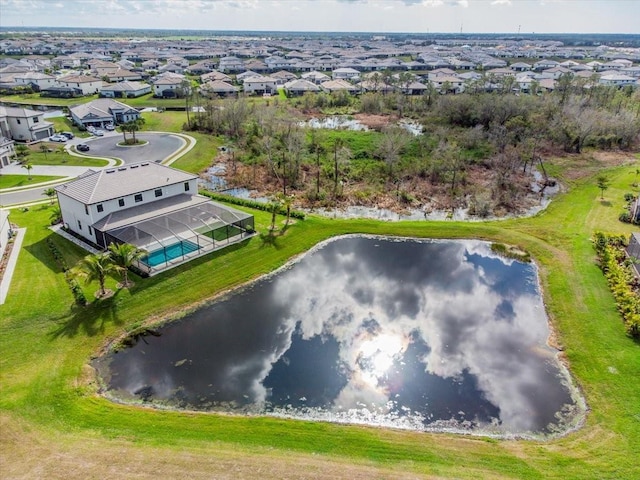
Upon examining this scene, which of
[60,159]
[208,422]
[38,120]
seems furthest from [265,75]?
[208,422]

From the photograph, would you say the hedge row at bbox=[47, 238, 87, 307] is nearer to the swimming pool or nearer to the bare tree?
the swimming pool

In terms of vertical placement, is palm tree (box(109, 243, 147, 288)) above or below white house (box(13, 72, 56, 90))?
below

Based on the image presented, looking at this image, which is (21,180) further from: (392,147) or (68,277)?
(392,147)

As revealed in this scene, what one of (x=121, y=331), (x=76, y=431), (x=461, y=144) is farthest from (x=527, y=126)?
(x=76, y=431)

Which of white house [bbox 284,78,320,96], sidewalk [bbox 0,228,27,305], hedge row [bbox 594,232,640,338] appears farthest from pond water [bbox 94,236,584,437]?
white house [bbox 284,78,320,96]

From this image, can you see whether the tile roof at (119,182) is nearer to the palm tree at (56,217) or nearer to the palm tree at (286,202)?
the palm tree at (56,217)

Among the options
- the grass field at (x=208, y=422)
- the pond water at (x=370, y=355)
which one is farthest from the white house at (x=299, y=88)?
the grass field at (x=208, y=422)

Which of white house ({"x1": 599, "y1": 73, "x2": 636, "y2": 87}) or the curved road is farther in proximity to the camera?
white house ({"x1": 599, "y1": 73, "x2": 636, "y2": 87})
